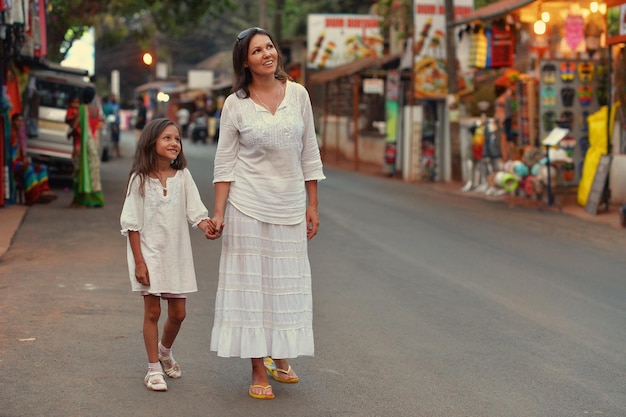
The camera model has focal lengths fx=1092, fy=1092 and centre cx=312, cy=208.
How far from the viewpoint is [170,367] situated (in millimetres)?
6430

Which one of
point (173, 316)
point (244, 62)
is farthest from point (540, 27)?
point (173, 316)

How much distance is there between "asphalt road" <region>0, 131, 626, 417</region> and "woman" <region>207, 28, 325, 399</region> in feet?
1.16

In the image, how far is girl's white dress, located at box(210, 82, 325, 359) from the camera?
5.96 metres

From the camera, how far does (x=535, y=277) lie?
1116cm

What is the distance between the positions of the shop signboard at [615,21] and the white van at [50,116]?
10.8m

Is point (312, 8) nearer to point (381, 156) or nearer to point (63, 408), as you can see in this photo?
point (381, 156)

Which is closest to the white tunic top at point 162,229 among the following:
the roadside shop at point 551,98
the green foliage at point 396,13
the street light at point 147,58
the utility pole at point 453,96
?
the roadside shop at point 551,98

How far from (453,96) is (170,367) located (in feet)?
71.7

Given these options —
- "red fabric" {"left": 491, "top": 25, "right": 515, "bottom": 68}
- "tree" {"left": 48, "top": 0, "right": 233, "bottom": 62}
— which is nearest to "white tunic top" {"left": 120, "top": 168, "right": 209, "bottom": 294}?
"red fabric" {"left": 491, "top": 25, "right": 515, "bottom": 68}

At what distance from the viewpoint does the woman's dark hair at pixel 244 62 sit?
19.6 feet

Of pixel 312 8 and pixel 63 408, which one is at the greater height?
pixel 312 8

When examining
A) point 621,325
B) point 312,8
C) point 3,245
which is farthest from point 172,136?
point 312,8

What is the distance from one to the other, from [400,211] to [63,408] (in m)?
13.3

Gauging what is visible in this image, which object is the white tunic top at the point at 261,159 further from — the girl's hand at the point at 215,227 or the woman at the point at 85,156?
the woman at the point at 85,156
